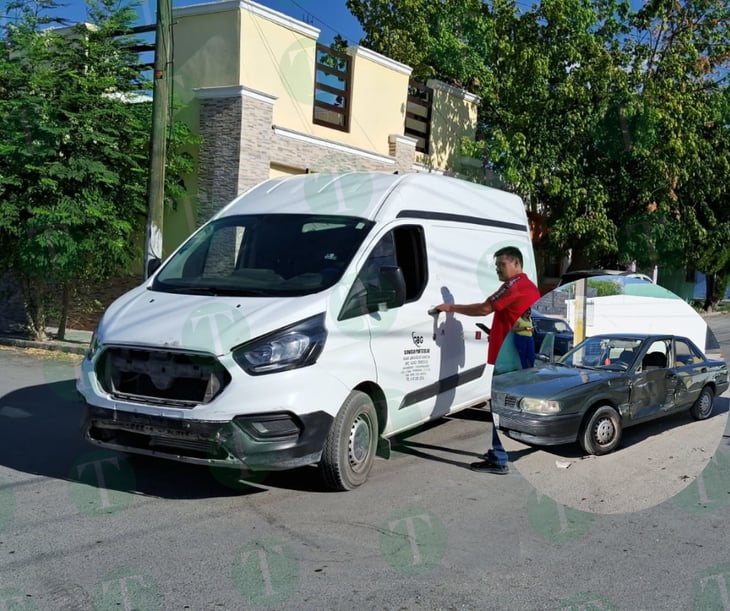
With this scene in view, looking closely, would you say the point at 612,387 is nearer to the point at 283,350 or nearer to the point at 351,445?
the point at 283,350

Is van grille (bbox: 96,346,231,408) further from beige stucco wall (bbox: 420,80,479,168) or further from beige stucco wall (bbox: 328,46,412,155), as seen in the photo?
beige stucco wall (bbox: 420,80,479,168)

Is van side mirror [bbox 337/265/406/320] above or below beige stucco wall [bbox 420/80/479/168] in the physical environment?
below

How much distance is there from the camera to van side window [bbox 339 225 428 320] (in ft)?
19.6

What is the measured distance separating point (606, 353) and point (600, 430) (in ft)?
1.15

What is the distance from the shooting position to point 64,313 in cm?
1391

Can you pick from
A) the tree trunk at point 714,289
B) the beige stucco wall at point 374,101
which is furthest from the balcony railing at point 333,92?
the tree trunk at point 714,289

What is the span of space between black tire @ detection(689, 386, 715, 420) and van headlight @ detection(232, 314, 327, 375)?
262 cm

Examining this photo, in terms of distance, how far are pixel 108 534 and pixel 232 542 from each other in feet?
2.60

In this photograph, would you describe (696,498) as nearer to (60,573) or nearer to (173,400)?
(173,400)

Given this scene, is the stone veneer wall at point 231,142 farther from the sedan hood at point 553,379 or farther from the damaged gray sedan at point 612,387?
the damaged gray sedan at point 612,387

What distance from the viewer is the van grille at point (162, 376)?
5273 millimetres

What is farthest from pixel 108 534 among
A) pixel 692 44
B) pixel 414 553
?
pixel 692 44

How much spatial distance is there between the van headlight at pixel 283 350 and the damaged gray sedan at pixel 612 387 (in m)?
2.12

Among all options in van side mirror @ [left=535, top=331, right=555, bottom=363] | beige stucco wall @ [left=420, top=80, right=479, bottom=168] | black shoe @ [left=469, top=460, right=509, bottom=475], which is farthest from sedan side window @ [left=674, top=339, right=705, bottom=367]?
beige stucco wall @ [left=420, top=80, right=479, bottom=168]
